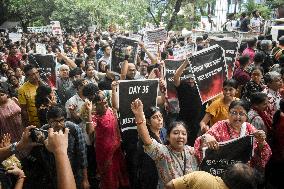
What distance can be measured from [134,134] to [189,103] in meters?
1.61

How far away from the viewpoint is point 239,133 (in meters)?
4.03

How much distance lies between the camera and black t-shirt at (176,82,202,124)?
6.35m

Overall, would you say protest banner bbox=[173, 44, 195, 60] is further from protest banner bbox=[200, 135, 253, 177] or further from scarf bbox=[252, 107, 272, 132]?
protest banner bbox=[200, 135, 253, 177]

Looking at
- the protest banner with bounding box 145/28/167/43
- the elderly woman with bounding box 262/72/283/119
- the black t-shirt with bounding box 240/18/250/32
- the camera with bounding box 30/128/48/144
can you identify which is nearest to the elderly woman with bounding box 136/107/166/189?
the camera with bounding box 30/128/48/144

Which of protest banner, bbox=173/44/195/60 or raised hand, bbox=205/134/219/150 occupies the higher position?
protest banner, bbox=173/44/195/60

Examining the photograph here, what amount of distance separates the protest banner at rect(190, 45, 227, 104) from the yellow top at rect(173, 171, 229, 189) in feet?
9.10

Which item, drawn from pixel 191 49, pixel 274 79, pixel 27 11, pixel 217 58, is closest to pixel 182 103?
pixel 217 58

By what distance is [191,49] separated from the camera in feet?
27.1

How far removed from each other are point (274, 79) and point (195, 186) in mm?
3114

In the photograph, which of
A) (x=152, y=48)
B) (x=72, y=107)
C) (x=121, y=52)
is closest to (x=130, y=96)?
(x=72, y=107)

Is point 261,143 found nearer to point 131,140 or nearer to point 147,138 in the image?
point 147,138

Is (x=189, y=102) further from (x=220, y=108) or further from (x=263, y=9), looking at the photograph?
(x=263, y=9)

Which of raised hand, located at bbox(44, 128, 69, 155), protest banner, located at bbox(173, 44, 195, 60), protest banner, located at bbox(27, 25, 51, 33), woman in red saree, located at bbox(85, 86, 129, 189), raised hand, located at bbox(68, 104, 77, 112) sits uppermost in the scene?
raised hand, located at bbox(44, 128, 69, 155)

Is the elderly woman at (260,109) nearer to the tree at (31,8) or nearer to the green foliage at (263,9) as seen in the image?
the green foliage at (263,9)
